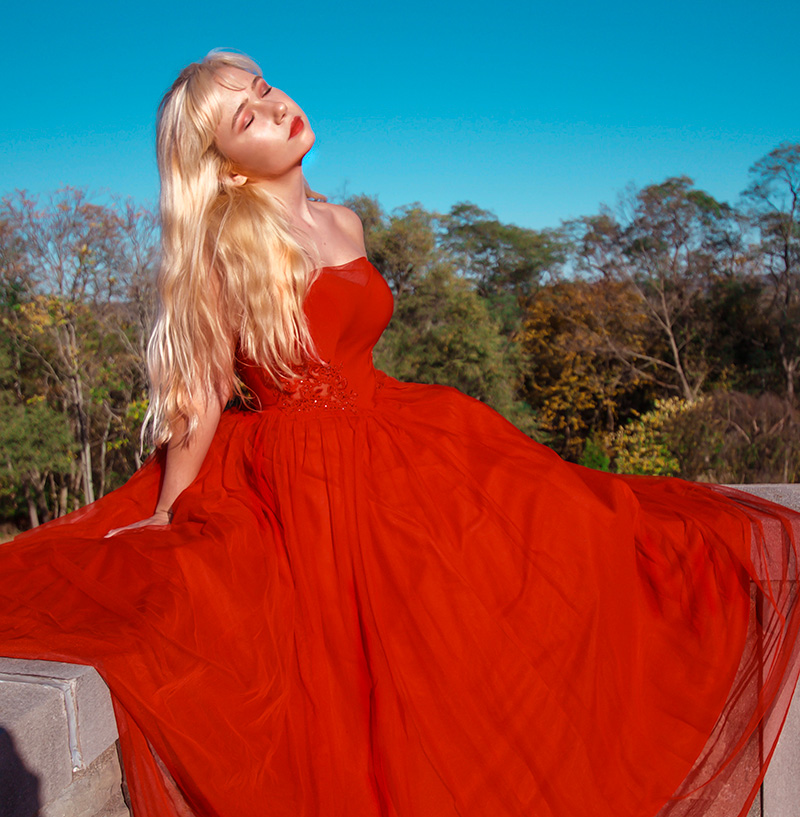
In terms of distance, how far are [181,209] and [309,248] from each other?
13.3 inches

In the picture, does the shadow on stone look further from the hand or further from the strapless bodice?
the strapless bodice

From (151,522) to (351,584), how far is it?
1.65ft

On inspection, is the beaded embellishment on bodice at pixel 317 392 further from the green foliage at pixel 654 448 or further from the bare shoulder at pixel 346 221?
the green foliage at pixel 654 448

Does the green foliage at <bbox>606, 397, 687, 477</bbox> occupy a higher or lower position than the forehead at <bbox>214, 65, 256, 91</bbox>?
lower

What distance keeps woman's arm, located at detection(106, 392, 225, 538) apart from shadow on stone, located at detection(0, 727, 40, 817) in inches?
28.1

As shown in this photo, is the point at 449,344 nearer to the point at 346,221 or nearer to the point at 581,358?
the point at 581,358

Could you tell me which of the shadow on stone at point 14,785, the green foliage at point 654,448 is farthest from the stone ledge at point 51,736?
the green foliage at point 654,448

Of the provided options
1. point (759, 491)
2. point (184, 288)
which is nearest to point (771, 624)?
point (759, 491)

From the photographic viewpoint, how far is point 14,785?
0.93m

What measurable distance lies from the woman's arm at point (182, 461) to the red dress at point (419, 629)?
0.11 ft

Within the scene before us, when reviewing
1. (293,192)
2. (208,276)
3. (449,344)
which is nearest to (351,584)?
(208,276)

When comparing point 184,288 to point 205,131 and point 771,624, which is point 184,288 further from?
point 771,624

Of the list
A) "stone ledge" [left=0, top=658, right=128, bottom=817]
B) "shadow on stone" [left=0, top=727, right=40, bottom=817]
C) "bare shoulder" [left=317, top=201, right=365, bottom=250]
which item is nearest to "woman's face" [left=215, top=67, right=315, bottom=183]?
"bare shoulder" [left=317, top=201, right=365, bottom=250]

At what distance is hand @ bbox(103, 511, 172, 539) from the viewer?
5.01 feet
